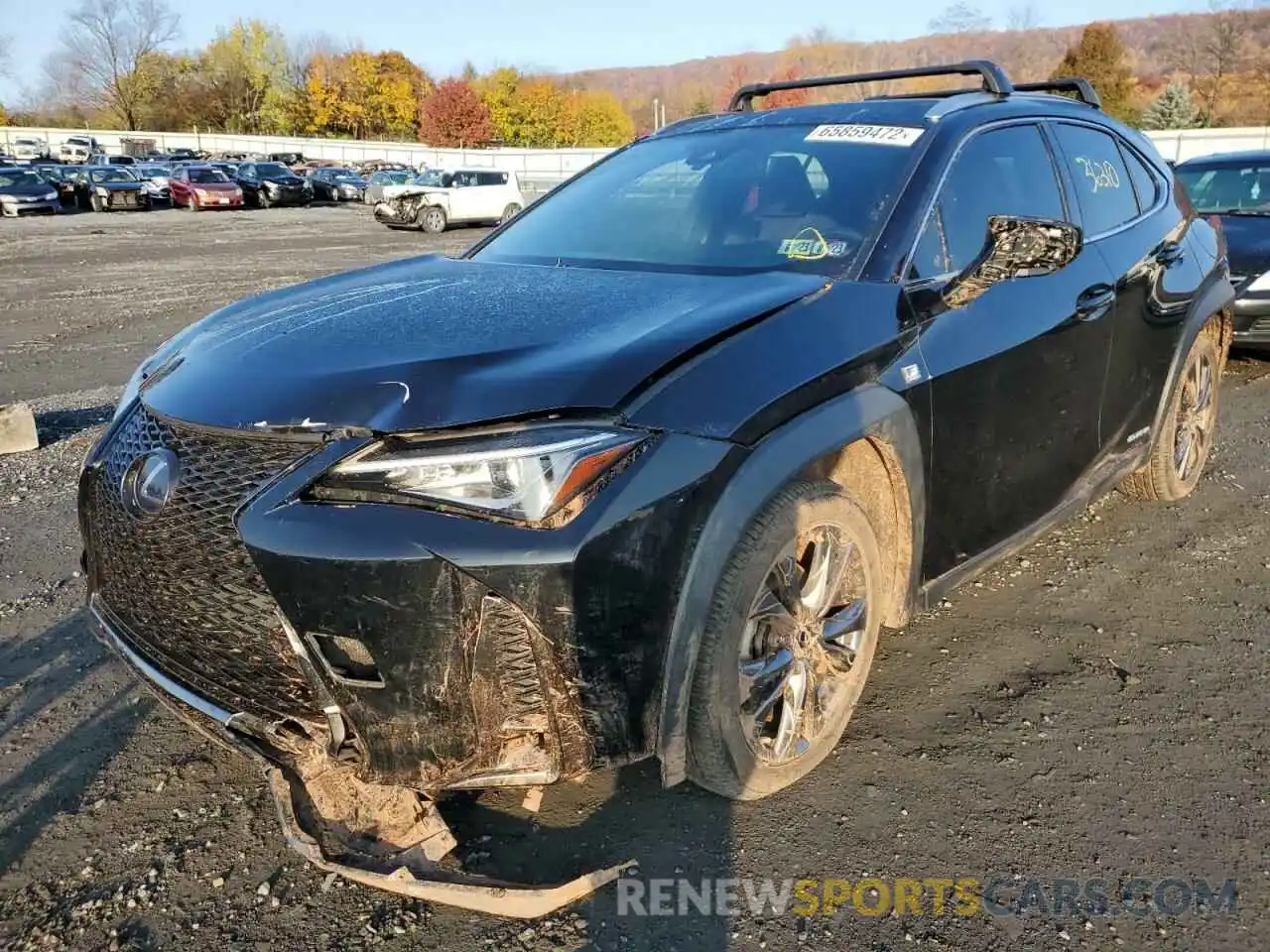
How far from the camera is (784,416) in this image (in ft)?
7.65

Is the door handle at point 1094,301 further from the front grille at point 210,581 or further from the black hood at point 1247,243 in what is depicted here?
the black hood at point 1247,243

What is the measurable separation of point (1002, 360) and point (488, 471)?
175 centimetres

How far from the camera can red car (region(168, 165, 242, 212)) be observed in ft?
112

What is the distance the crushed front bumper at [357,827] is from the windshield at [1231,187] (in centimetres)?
840

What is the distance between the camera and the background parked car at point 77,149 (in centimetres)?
6588

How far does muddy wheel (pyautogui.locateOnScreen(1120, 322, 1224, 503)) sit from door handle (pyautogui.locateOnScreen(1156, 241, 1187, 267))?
17.5 inches

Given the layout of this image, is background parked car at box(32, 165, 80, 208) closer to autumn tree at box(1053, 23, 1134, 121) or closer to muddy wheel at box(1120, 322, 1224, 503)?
muddy wheel at box(1120, 322, 1224, 503)

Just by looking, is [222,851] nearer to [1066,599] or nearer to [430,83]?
[1066,599]

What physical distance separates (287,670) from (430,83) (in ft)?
336

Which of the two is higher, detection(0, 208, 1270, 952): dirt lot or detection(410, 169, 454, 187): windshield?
detection(410, 169, 454, 187): windshield

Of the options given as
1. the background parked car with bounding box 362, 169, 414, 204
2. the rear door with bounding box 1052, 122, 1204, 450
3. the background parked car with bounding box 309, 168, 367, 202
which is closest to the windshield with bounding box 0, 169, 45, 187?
the background parked car with bounding box 309, 168, 367, 202

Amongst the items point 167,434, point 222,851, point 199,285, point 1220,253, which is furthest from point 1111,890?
point 199,285

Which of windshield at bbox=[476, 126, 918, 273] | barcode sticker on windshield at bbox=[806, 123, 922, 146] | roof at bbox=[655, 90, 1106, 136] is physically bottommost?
windshield at bbox=[476, 126, 918, 273]

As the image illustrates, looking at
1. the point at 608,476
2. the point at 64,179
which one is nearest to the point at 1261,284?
the point at 608,476
